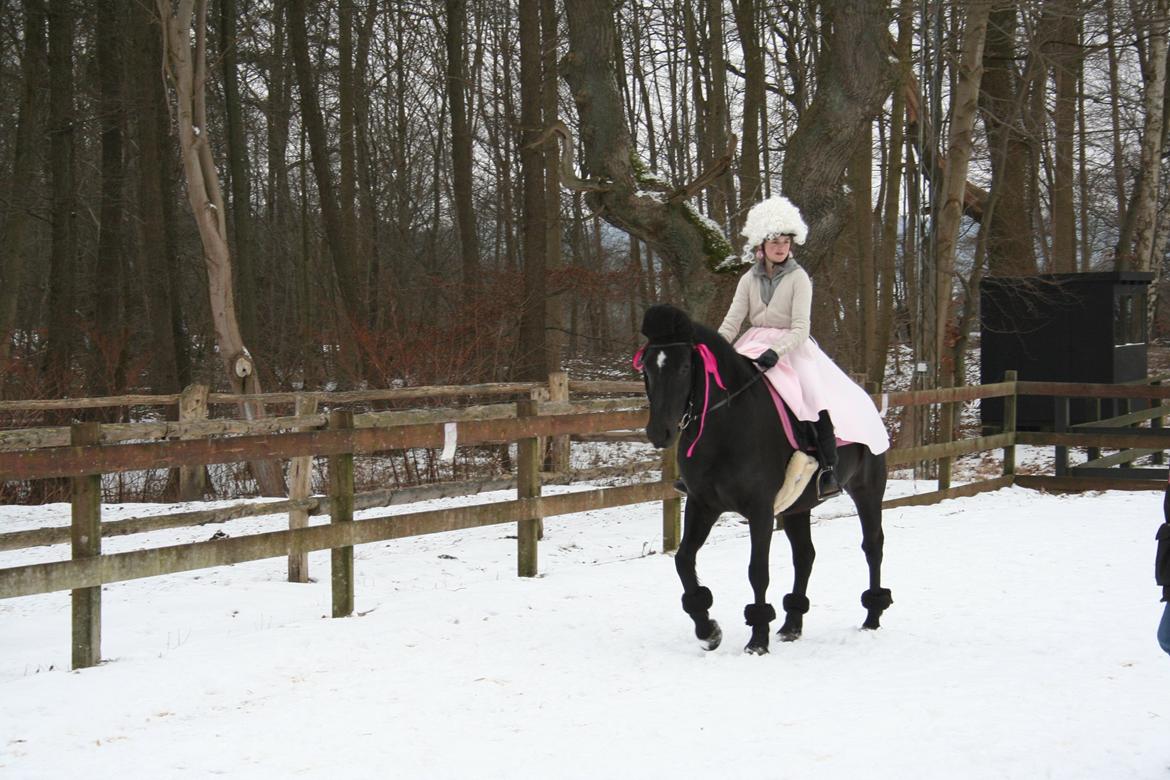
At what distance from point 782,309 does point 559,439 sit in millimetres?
8291

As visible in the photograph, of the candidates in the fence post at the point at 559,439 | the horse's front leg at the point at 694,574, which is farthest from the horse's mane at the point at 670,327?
the fence post at the point at 559,439

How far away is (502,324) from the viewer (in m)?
18.4

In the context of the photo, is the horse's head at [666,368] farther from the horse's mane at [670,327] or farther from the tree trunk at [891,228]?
the tree trunk at [891,228]

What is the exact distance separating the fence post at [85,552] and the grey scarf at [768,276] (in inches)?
145

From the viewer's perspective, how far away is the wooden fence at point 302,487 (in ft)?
19.3

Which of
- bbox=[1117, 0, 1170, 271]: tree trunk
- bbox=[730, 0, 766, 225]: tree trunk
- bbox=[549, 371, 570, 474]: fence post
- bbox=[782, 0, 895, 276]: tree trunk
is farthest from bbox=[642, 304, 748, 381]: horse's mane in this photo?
bbox=[1117, 0, 1170, 271]: tree trunk

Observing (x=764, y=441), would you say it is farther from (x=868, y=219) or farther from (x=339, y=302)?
(x=339, y=302)

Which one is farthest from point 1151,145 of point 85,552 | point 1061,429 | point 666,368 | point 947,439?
point 85,552

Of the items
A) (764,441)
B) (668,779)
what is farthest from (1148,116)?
(668,779)

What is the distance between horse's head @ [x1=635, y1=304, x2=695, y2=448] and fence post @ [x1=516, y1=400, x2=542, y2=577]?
298cm

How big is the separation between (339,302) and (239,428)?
24.8 meters

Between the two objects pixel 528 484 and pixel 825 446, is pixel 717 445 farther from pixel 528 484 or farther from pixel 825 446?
pixel 528 484

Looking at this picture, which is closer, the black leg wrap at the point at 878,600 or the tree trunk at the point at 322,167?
the black leg wrap at the point at 878,600

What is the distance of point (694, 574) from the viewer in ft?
19.7
